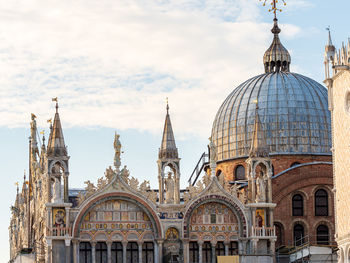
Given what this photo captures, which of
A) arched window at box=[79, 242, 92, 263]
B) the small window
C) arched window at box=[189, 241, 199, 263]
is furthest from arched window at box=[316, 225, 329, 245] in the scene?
arched window at box=[79, 242, 92, 263]

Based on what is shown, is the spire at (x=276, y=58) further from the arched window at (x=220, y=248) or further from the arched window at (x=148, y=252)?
the arched window at (x=148, y=252)

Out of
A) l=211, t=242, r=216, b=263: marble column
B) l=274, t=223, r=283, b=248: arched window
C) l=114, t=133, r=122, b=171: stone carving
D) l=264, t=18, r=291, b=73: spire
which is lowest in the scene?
l=211, t=242, r=216, b=263: marble column

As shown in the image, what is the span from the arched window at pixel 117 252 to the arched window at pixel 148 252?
1302 millimetres

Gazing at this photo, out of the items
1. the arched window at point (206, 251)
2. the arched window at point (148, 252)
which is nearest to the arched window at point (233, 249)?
the arched window at point (206, 251)

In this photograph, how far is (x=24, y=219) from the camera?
78.2 m

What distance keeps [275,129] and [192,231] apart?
14.4m

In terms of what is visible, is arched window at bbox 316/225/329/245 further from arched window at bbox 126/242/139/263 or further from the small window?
arched window at bbox 126/242/139/263

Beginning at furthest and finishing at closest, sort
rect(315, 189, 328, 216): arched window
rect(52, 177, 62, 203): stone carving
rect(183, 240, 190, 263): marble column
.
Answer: rect(315, 189, 328, 216): arched window
rect(183, 240, 190, 263): marble column
rect(52, 177, 62, 203): stone carving

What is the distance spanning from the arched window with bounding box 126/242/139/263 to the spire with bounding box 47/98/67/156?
250 inches

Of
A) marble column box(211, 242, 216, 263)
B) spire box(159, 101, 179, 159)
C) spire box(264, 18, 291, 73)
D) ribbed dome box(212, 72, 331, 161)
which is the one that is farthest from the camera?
spire box(264, 18, 291, 73)

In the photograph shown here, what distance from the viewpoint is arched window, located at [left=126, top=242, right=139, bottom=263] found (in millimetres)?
55906

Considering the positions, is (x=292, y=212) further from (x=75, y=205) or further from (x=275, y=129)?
(x=75, y=205)

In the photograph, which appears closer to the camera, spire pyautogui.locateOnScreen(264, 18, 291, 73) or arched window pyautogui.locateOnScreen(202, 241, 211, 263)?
arched window pyautogui.locateOnScreen(202, 241, 211, 263)

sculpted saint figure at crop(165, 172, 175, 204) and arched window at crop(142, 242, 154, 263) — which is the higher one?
sculpted saint figure at crop(165, 172, 175, 204)
